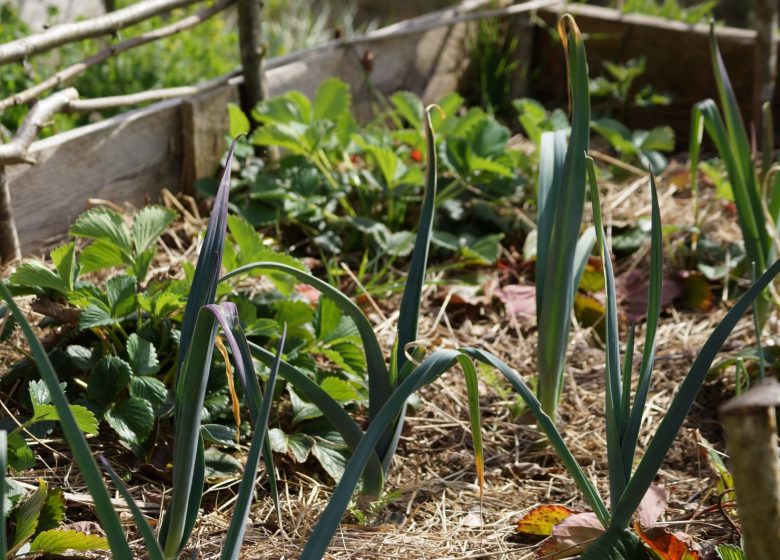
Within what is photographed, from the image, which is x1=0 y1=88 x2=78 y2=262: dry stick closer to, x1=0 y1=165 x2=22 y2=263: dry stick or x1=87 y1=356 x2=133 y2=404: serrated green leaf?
x1=0 y1=165 x2=22 y2=263: dry stick

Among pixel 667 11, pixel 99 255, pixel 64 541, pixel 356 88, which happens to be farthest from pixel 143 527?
pixel 667 11

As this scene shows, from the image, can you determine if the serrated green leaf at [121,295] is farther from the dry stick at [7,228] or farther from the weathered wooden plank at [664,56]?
the weathered wooden plank at [664,56]

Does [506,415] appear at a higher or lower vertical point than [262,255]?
lower

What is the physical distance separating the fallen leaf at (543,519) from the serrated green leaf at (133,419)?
0.59 metres

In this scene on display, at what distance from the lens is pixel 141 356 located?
144cm

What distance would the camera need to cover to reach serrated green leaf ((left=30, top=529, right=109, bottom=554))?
116 cm

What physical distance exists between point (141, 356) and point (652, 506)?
845 mm

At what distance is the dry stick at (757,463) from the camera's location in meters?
0.80

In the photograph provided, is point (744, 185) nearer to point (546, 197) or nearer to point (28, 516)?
point (546, 197)

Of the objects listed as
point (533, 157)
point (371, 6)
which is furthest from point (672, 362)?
point (371, 6)

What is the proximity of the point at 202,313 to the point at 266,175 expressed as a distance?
1304 mm

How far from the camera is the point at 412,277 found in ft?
4.48

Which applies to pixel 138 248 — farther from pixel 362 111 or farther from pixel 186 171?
pixel 362 111

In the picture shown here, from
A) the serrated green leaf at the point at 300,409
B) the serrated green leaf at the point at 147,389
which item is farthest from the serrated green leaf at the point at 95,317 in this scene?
the serrated green leaf at the point at 300,409
